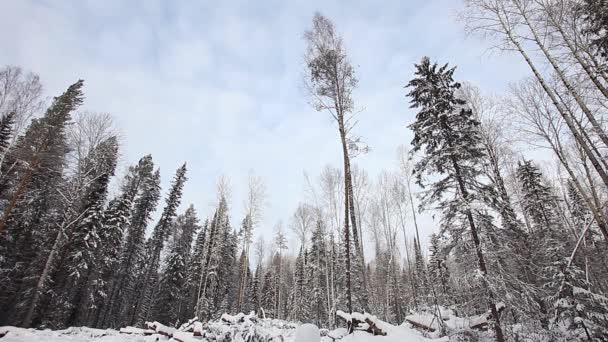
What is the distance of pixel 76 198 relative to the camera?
1553 cm

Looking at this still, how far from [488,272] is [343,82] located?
10186 millimetres

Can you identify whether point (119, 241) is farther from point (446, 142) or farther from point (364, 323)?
point (446, 142)

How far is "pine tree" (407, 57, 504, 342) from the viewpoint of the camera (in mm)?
10039

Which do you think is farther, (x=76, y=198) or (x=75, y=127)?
(x=75, y=127)

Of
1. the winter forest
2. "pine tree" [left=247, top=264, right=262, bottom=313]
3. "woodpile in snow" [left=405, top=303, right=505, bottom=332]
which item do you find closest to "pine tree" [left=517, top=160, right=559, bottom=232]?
the winter forest

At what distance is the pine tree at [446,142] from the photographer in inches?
395

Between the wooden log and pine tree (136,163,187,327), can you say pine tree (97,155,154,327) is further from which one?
the wooden log

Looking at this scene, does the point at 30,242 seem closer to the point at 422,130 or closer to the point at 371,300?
the point at 422,130

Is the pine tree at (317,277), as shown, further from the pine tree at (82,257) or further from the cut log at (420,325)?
the pine tree at (82,257)

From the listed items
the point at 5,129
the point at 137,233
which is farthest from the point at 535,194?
the point at 5,129

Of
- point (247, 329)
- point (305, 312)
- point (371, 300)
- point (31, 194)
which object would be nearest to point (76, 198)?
point (31, 194)

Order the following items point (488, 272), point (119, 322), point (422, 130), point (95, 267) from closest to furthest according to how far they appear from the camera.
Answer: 1. point (488, 272)
2. point (422, 130)
3. point (95, 267)
4. point (119, 322)

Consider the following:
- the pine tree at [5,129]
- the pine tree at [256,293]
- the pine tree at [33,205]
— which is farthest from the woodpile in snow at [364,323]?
the pine tree at [256,293]

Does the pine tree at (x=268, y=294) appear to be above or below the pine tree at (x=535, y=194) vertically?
below
